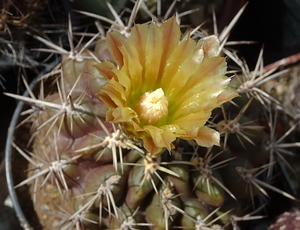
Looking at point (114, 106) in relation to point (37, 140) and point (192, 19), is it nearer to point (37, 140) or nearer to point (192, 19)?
point (37, 140)

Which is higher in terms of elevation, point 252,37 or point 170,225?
point 252,37

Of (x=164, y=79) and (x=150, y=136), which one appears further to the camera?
(x=164, y=79)

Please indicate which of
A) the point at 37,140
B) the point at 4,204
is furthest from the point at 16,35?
the point at 4,204
